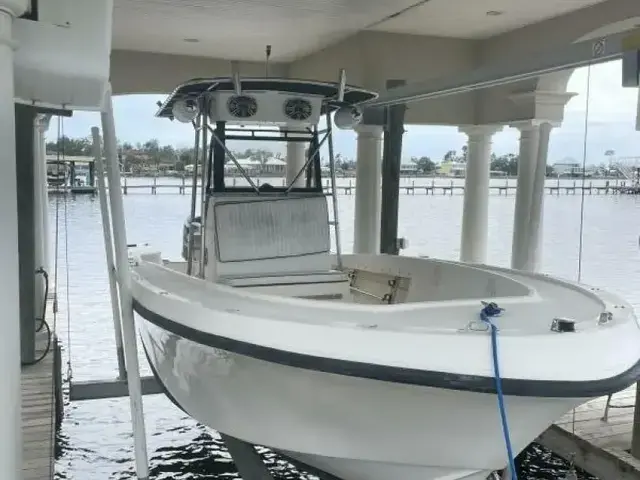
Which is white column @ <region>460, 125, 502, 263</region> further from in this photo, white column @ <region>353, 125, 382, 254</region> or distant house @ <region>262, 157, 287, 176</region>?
distant house @ <region>262, 157, 287, 176</region>

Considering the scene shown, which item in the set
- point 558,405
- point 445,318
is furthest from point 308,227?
point 558,405

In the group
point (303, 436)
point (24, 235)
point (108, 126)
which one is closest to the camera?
point (303, 436)

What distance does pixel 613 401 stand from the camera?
6.00 meters

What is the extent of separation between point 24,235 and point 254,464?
109 inches

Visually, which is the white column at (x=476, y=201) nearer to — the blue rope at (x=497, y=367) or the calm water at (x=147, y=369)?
the calm water at (x=147, y=369)

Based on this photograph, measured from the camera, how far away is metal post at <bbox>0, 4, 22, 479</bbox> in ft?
4.88

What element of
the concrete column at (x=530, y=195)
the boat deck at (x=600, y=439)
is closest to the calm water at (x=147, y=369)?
the boat deck at (x=600, y=439)

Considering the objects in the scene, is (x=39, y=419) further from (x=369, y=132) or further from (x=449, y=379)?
(x=369, y=132)

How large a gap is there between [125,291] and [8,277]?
238 centimetres

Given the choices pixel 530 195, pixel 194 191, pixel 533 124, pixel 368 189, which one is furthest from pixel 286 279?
pixel 368 189

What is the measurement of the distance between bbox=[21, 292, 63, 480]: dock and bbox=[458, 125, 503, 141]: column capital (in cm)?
679

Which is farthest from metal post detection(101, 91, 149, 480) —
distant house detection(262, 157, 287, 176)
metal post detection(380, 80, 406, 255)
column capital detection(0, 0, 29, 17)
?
metal post detection(380, 80, 406, 255)

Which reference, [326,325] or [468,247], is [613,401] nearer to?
[326,325]

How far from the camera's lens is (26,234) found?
5574 mm
